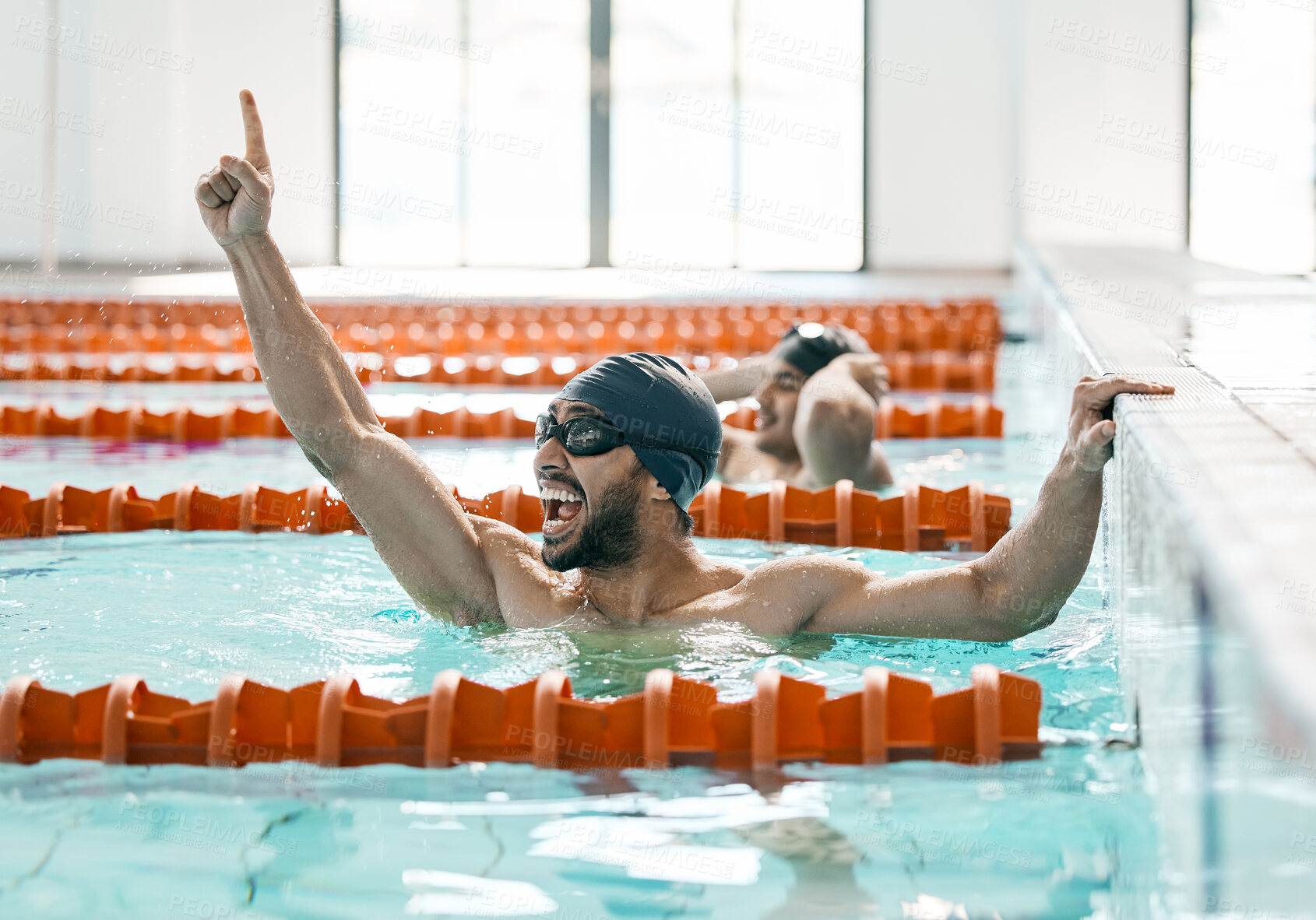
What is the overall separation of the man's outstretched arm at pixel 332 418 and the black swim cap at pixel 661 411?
0.36 metres

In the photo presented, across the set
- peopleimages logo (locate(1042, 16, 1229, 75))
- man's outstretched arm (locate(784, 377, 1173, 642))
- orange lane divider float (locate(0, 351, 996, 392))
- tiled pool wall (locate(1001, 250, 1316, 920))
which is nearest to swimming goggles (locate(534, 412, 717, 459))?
man's outstretched arm (locate(784, 377, 1173, 642))

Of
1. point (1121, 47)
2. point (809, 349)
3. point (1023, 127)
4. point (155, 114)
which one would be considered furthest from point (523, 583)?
point (155, 114)

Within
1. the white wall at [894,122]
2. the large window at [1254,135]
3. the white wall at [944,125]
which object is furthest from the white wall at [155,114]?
the large window at [1254,135]

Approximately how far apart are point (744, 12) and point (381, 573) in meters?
12.3

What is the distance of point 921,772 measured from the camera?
82.4 inches

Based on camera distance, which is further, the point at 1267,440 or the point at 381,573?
the point at 381,573

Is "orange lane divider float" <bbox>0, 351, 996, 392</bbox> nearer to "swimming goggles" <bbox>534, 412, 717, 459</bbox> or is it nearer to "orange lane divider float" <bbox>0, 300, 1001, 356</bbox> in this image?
"orange lane divider float" <bbox>0, 300, 1001, 356</bbox>

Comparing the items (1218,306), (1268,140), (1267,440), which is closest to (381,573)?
(1267,440)

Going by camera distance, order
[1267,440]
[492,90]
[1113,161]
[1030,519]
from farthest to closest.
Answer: [492,90], [1113,161], [1030,519], [1267,440]

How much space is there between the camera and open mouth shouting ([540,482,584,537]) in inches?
101

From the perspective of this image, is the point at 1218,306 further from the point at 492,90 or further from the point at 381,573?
the point at 492,90

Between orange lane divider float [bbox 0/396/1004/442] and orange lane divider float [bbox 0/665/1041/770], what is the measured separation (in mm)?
3662

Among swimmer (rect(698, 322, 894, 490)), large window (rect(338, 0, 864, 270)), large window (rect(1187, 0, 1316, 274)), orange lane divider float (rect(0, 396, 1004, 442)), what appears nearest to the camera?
swimmer (rect(698, 322, 894, 490))

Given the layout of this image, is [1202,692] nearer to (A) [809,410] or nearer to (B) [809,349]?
(A) [809,410]
